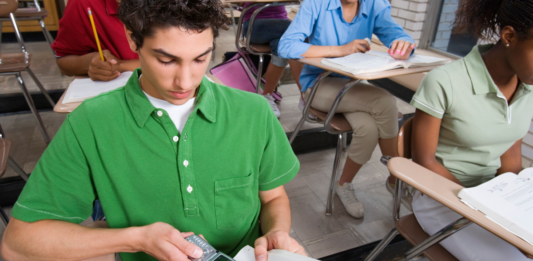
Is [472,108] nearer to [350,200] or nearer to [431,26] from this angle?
[350,200]

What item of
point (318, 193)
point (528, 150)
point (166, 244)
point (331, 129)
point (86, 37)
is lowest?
point (318, 193)

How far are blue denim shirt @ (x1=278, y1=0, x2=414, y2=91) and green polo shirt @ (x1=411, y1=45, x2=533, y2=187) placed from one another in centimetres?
78

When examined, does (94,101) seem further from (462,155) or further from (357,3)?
(357,3)

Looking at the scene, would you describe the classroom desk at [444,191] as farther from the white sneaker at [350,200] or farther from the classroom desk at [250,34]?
the classroom desk at [250,34]

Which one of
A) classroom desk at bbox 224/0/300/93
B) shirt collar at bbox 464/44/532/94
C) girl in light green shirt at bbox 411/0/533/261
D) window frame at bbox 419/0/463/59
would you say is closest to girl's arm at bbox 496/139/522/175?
girl in light green shirt at bbox 411/0/533/261

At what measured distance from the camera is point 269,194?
0.90m

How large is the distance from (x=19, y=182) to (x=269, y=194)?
162 centimetres

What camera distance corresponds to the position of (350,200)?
194cm

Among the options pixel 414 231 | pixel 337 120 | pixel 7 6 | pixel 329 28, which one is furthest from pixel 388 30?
pixel 7 6

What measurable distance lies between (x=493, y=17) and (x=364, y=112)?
0.78m

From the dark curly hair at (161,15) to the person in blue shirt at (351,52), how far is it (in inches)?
46.7

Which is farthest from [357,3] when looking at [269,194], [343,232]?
[269,194]

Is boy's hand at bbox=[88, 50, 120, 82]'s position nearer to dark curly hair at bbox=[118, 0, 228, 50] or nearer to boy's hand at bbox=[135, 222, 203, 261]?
dark curly hair at bbox=[118, 0, 228, 50]

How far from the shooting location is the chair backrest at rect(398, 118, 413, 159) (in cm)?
122
